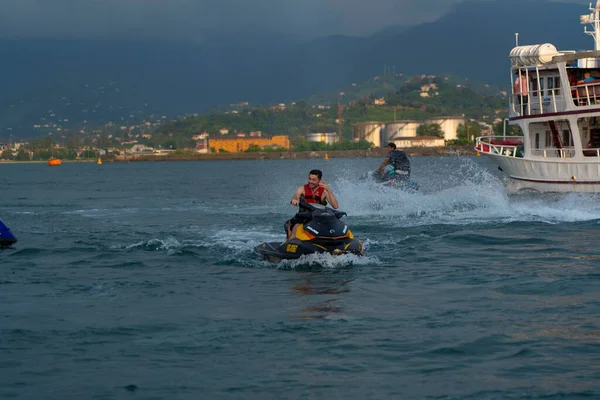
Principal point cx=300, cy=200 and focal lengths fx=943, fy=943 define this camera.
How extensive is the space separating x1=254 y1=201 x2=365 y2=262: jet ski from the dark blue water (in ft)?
0.90

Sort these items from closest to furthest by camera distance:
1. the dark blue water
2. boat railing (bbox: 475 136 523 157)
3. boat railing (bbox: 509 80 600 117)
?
the dark blue water
boat railing (bbox: 509 80 600 117)
boat railing (bbox: 475 136 523 157)

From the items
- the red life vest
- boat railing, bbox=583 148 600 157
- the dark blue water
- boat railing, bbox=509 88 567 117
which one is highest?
boat railing, bbox=509 88 567 117

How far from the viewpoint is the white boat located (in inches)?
1246

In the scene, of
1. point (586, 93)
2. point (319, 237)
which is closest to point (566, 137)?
point (586, 93)

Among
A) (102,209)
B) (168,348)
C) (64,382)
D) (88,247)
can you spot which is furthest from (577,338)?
(102,209)

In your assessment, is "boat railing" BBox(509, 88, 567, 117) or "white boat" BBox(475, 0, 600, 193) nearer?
"white boat" BBox(475, 0, 600, 193)

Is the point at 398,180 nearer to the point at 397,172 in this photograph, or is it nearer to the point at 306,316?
the point at 397,172

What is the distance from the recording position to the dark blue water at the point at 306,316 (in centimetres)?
1073

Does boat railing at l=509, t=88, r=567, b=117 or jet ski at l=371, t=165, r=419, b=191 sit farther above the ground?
boat railing at l=509, t=88, r=567, b=117

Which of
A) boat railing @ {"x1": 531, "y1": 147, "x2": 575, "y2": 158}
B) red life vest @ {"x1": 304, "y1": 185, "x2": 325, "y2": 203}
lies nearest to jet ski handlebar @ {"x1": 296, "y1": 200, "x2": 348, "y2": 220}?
red life vest @ {"x1": 304, "y1": 185, "x2": 325, "y2": 203}

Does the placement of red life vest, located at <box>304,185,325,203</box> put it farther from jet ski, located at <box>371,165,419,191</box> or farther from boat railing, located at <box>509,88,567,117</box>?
boat railing, located at <box>509,88,567,117</box>

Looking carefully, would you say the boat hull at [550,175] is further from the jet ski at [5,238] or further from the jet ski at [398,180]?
the jet ski at [5,238]

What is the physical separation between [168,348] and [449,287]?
5866 mm

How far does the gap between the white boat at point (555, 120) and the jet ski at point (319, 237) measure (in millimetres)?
15510
